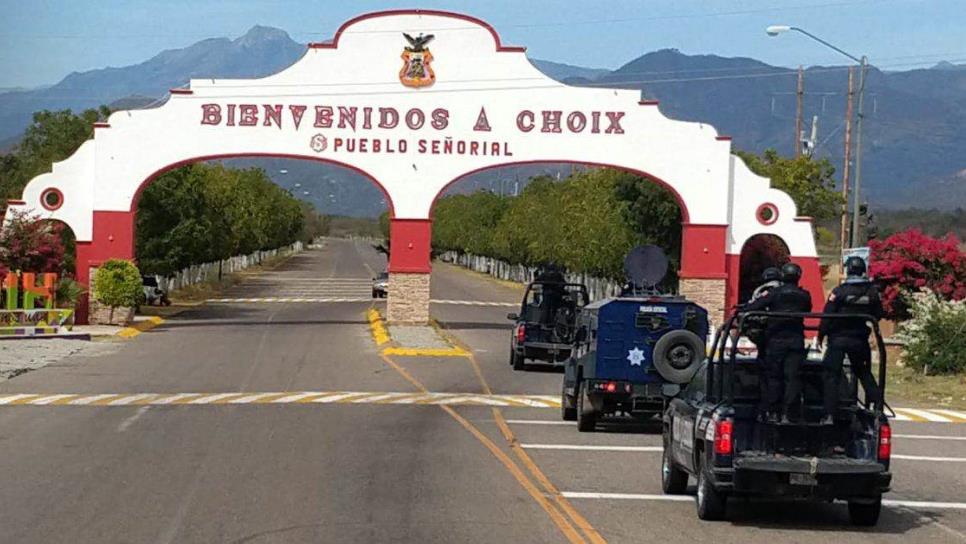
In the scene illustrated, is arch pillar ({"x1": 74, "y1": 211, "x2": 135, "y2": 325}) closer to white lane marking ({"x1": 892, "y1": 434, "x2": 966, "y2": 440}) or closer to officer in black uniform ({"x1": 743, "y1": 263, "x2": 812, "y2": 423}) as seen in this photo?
white lane marking ({"x1": 892, "y1": 434, "x2": 966, "y2": 440})

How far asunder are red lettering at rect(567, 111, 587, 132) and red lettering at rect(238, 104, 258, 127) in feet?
32.0

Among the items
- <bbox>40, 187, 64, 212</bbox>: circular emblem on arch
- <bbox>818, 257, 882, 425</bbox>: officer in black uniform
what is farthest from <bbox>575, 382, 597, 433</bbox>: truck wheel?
<bbox>40, 187, 64, 212</bbox>: circular emblem on arch

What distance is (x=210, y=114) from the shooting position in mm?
45781

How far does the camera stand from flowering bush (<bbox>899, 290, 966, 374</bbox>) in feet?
106

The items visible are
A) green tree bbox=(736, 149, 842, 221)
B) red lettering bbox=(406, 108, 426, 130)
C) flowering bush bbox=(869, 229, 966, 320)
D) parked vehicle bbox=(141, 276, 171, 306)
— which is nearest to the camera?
flowering bush bbox=(869, 229, 966, 320)

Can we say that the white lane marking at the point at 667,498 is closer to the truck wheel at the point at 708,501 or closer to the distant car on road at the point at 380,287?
the truck wheel at the point at 708,501

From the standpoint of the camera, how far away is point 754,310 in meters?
13.4

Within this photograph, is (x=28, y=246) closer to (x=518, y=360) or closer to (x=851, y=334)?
(x=518, y=360)

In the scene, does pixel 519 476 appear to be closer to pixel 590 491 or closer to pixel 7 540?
pixel 590 491

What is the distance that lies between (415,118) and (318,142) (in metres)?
3.13

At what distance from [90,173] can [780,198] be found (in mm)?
21779

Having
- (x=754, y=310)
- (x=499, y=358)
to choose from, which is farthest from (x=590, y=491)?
(x=499, y=358)

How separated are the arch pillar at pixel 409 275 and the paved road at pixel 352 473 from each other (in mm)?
16658

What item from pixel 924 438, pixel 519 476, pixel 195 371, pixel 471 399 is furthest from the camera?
pixel 195 371
